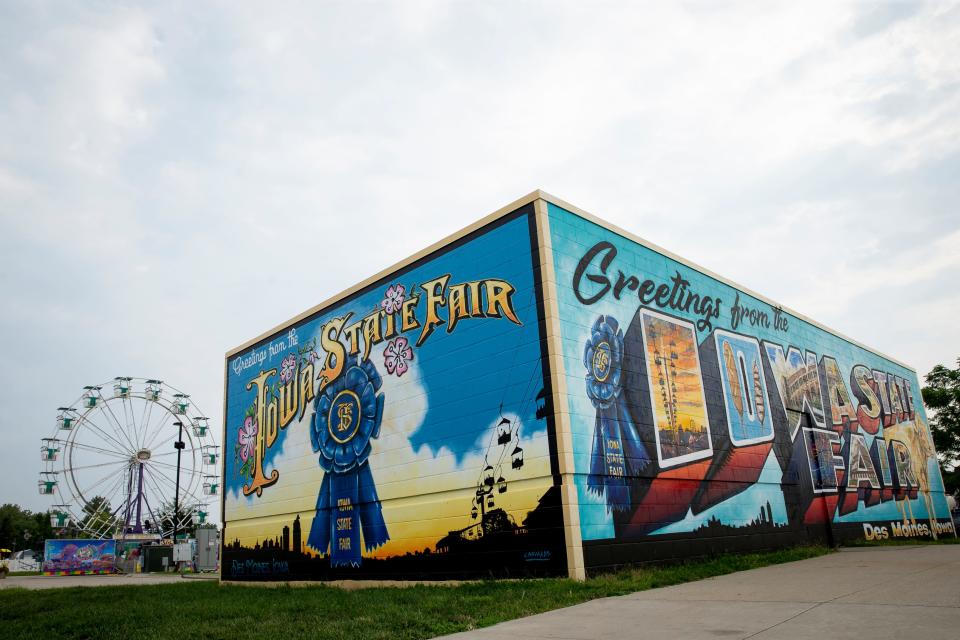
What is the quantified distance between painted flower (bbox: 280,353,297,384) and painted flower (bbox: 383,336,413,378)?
5.66 meters

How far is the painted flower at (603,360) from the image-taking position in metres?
15.4

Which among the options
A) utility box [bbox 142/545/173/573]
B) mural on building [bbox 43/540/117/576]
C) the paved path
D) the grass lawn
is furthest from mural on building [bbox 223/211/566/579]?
utility box [bbox 142/545/173/573]

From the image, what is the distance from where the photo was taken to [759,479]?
2077cm

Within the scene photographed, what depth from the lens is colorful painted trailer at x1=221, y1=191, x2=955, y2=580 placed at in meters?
14.9

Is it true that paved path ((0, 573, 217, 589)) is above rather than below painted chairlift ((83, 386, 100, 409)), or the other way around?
below

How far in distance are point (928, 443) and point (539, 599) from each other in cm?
3447

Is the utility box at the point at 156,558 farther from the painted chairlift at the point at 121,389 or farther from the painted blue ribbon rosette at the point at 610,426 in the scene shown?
the painted blue ribbon rosette at the point at 610,426

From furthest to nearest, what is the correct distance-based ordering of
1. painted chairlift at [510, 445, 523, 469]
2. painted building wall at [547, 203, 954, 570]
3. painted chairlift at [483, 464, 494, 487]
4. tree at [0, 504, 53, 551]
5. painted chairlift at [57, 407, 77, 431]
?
tree at [0, 504, 53, 551], painted chairlift at [57, 407, 77, 431], painted chairlift at [483, 464, 494, 487], painted building wall at [547, 203, 954, 570], painted chairlift at [510, 445, 523, 469]

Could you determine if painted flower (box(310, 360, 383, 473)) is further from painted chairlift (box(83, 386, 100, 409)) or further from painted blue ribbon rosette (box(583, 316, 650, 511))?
painted chairlift (box(83, 386, 100, 409))

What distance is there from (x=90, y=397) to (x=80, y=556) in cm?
1055

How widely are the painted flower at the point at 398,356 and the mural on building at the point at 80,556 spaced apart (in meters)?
37.2

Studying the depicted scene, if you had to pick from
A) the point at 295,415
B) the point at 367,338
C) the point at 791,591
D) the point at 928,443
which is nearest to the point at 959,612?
the point at 791,591

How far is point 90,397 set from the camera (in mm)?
45719

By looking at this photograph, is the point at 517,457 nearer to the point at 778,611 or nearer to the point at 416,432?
the point at 416,432
